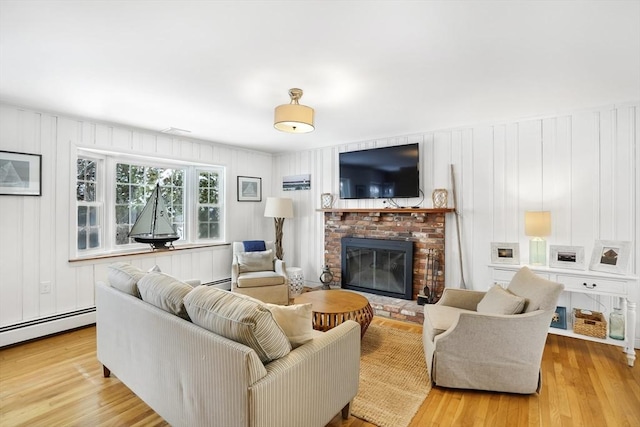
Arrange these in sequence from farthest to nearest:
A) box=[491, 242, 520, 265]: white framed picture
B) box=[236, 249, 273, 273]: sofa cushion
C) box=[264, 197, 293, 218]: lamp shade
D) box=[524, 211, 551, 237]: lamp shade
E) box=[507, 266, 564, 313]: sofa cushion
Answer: box=[264, 197, 293, 218]: lamp shade → box=[236, 249, 273, 273]: sofa cushion → box=[491, 242, 520, 265]: white framed picture → box=[524, 211, 551, 237]: lamp shade → box=[507, 266, 564, 313]: sofa cushion

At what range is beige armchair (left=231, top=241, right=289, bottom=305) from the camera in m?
3.97

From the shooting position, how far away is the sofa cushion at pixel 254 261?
4266mm

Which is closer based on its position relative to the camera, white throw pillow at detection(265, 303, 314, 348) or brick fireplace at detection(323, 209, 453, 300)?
white throw pillow at detection(265, 303, 314, 348)

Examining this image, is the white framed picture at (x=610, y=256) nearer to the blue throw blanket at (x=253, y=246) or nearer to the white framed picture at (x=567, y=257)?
the white framed picture at (x=567, y=257)

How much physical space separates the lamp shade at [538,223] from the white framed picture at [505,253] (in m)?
0.21

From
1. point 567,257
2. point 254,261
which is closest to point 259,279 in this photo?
point 254,261

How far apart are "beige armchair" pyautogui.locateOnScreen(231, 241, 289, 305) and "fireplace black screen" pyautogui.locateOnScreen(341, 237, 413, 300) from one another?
1.02 meters

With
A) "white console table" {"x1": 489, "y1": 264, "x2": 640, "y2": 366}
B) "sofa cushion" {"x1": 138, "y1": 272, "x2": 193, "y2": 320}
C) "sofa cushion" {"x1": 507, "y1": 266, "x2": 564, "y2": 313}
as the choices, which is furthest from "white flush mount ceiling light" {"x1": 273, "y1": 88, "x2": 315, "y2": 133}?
"white console table" {"x1": 489, "y1": 264, "x2": 640, "y2": 366}

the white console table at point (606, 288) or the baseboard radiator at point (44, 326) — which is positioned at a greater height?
the white console table at point (606, 288)

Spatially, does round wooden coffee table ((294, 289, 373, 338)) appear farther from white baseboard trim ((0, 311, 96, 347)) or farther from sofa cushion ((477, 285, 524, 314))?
white baseboard trim ((0, 311, 96, 347))

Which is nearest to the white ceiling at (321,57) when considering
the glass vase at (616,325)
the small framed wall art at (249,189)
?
the small framed wall art at (249,189)

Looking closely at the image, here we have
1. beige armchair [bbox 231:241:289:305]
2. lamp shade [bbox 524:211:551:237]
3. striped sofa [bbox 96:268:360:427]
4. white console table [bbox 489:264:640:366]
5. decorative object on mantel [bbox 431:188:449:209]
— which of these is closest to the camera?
striped sofa [bbox 96:268:360:427]

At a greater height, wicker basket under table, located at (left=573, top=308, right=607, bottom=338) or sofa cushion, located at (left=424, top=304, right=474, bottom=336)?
sofa cushion, located at (left=424, top=304, right=474, bottom=336)

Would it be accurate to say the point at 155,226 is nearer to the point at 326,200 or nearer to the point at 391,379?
the point at 326,200
